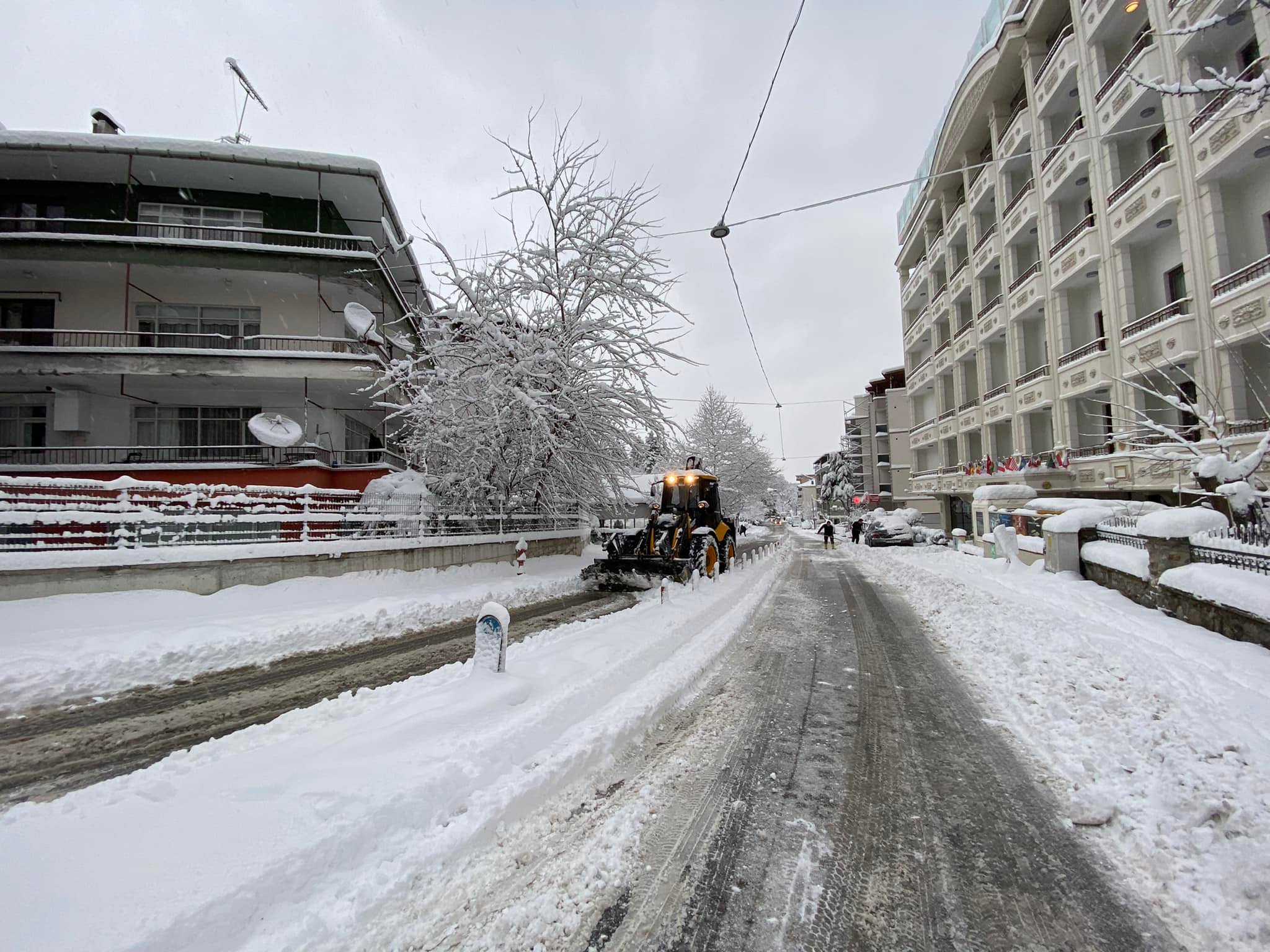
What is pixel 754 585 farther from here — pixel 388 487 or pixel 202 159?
pixel 202 159

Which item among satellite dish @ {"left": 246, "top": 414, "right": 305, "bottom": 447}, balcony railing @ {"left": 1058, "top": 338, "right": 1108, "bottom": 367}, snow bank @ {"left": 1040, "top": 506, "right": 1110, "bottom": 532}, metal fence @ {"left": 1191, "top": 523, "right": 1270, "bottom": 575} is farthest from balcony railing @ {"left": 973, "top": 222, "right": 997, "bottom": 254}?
satellite dish @ {"left": 246, "top": 414, "right": 305, "bottom": 447}

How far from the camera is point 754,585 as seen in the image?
45.1 ft

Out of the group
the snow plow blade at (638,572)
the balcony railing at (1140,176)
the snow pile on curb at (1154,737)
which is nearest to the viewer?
the snow pile on curb at (1154,737)

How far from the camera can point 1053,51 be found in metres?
17.9

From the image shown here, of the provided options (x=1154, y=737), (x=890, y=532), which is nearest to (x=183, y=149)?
(x=1154, y=737)

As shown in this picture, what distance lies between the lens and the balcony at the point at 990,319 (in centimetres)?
2261

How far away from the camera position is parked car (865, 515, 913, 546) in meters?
28.1

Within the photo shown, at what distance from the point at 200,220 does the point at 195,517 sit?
15516 millimetres

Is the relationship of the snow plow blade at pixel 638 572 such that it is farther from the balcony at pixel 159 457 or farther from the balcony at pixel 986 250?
the balcony at pixel 986 250

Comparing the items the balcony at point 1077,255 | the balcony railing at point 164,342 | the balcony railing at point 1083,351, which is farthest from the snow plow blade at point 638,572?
the balcony at point 1077,255

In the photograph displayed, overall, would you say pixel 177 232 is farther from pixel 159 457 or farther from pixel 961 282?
pixel 961 282

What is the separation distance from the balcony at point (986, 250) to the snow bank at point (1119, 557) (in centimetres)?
1691

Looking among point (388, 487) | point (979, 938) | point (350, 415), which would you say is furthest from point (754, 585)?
point (350, 415)

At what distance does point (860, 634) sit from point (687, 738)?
16.6ft
